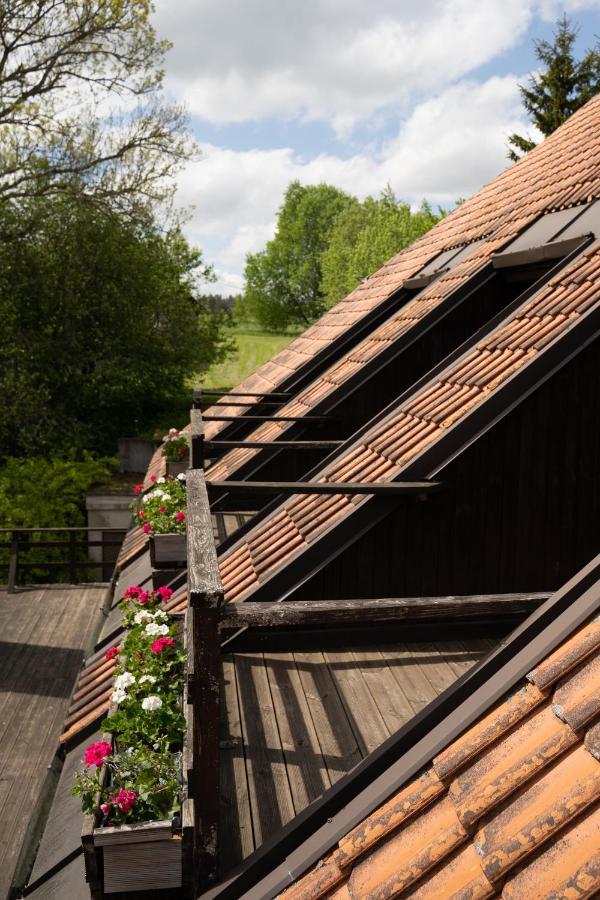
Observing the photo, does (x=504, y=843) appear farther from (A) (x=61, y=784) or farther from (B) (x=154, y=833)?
(A) (x=61, y=784)

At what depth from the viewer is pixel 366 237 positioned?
2050 inches

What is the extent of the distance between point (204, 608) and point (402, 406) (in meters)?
2.79

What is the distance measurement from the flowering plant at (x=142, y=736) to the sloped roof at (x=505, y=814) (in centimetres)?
120

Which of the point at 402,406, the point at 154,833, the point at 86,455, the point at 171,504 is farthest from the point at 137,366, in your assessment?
the point at 154,833

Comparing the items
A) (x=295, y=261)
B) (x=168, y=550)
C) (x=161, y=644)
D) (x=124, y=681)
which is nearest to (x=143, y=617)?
(x=161, y=644)

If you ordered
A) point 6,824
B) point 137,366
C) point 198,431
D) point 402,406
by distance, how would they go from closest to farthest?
point 402,406
point 198,431
point 6,824
point 137,366

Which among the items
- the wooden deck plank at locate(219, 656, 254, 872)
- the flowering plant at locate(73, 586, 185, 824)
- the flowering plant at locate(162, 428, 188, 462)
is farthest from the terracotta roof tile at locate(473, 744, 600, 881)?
the flowering plant at locate(162, 428, 188, 462)

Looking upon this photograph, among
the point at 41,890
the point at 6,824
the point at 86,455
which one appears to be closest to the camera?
the point at 41,890

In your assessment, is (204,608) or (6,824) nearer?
(204,608)

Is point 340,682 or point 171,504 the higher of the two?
point 171,504

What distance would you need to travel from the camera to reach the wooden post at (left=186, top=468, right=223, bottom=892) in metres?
2.33

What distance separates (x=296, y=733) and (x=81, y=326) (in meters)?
23.4

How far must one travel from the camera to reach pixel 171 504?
6.66 m

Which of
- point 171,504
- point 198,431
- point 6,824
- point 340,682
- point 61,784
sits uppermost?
point 198,431
